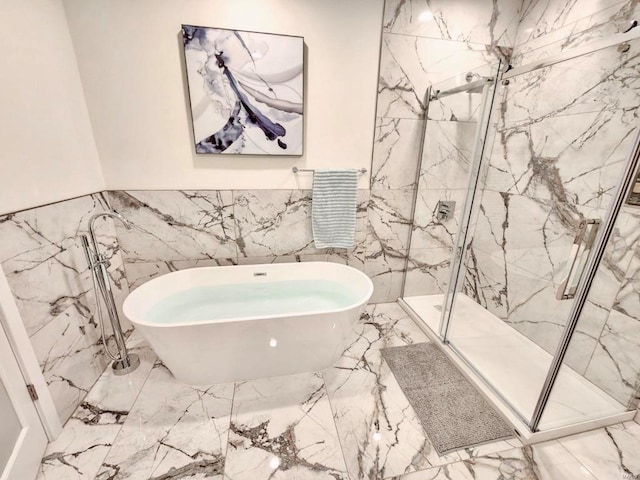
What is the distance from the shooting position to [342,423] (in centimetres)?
150

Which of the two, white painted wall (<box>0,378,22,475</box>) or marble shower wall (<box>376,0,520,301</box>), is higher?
marble shower wall (<box>376,0,520,301</box>)

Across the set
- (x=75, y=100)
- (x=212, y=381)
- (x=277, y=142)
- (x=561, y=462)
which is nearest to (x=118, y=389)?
(x=212, y=381)

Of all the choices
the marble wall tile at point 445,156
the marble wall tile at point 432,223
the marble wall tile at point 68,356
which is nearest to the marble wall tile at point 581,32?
the marble wall tile at point 445,156

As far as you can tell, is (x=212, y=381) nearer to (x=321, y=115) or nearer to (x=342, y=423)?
(x=342, y=423)

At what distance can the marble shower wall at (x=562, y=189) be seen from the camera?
1.53 m

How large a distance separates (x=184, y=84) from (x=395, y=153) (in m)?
1.63

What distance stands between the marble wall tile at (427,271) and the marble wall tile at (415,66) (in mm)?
1210

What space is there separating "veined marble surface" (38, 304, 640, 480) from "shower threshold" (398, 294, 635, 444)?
7cm

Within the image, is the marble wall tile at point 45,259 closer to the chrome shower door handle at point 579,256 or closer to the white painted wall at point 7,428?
the white painted wall at point 7,428

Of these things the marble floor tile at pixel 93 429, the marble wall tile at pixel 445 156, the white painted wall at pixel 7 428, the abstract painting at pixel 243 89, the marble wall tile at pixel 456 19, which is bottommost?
the marble floor tile at pixel 93 429

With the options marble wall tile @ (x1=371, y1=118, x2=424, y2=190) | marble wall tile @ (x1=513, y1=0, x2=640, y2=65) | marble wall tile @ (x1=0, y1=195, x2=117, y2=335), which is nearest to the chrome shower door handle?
marble wall tile @ (x1=513, y1=0, x2=640, y2=65)

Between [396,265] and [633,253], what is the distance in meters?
1.49

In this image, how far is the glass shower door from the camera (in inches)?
59.1

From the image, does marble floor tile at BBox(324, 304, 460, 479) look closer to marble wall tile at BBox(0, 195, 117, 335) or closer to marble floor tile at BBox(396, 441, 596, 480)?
marble floor tile at BBox(396, 441, 596, 480)
